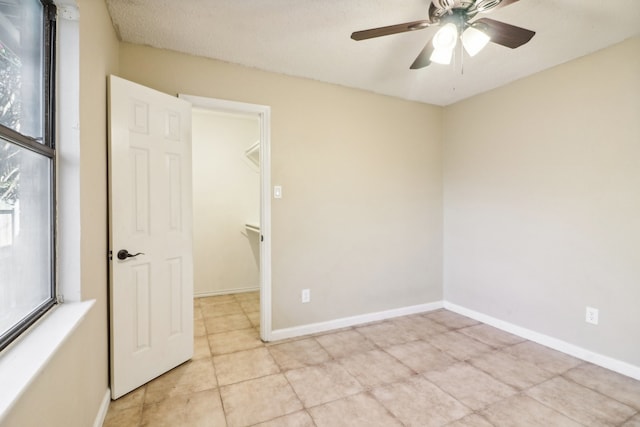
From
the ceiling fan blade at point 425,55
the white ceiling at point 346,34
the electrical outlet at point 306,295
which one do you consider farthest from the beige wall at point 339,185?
the ceiling fan blade at point 425,55

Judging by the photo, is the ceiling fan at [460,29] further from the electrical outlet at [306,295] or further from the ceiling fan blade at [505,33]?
the electrical outlet at [306,295]

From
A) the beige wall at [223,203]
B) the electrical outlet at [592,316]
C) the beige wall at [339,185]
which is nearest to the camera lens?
the electrical outlet at [592,316]

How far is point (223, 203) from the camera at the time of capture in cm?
411

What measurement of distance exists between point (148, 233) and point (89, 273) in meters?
0.57

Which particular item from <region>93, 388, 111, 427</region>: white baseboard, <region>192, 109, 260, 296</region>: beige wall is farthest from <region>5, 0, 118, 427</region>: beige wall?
<region>192, 109, 260, 296</region>: beige wall

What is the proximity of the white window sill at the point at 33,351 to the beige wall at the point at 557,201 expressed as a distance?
325 centimetres

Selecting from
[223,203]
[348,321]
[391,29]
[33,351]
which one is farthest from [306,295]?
[391,29]

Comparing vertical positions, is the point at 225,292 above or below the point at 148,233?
below

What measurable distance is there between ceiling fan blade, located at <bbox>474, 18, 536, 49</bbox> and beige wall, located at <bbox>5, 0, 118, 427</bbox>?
1.95m

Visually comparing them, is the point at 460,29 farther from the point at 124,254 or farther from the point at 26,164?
the point at 124,254

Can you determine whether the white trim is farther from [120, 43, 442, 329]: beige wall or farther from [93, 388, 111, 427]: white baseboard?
[93, 388, 111, 427]: white baseboard

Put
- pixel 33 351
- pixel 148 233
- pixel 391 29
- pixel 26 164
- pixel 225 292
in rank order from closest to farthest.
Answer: pixel 33 351 < pixel 26 164 < pixel 391 29 < pixel 148 233 < pixel 225 292

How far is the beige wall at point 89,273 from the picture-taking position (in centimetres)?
104

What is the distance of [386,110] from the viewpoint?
3248 mm
